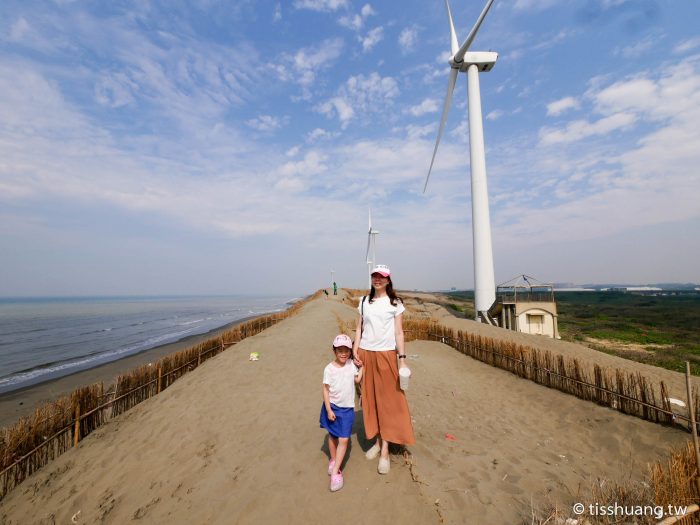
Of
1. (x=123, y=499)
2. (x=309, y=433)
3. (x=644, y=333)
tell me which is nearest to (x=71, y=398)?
(x=123, y=499)

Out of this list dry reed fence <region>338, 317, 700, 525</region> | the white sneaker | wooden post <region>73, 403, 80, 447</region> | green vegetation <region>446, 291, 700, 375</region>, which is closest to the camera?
→ dry reed fence <region>338, 317, 700, 525</region>

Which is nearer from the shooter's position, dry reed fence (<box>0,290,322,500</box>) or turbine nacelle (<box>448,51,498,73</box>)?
dry reed fence (<box>0,290,322,500</box>)

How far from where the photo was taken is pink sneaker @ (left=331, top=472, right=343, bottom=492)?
324 centimetres

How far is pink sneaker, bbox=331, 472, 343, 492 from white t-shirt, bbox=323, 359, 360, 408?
0.73m

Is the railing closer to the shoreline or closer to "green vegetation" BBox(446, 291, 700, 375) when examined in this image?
"green vegetation" BBox(446, 291, 700, 375)

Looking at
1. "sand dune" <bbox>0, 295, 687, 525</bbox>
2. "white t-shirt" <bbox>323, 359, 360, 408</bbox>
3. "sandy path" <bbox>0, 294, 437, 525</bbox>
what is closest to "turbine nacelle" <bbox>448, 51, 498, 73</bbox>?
"sand dune" <bbox>0, 295, 687, 525</bbox>

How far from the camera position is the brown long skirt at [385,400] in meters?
3.33

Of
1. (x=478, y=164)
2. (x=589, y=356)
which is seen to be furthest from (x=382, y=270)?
(x=478, y=164)

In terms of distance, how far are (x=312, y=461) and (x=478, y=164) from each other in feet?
52.9

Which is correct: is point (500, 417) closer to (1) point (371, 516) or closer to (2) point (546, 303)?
(1) point (371, 516)

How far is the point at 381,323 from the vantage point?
3326 millimetres

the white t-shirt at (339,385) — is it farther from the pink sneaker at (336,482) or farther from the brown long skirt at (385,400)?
the pink sneaker at (336,482)

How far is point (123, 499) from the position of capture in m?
3.99

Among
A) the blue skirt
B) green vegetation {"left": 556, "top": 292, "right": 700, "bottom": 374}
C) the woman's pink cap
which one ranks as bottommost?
green vegetation {"left": 556, "top": 292, "right": 700, "bottom": 374}
